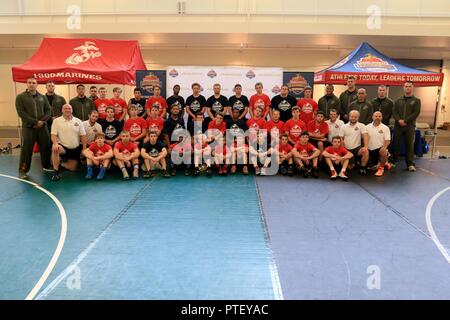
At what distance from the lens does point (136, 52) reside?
35.8 feet

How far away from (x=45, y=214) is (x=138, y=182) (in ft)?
7.13

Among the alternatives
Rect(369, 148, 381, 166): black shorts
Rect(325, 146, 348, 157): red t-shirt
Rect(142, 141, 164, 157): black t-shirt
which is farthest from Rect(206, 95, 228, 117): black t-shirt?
Rect(369, 148, 381, 166): black shorts

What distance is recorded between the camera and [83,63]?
9.99m

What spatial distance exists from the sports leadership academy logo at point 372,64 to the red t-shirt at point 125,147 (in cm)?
650

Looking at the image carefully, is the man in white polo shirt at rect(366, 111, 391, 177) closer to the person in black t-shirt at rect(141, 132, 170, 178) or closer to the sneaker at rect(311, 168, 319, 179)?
the sneaker at rect(311, 168, 319, 179)

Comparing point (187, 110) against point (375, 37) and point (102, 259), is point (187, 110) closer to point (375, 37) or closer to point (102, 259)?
point (102, 259)

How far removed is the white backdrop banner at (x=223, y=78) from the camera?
10.2 meters

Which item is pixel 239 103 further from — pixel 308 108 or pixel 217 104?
pixel 308 108

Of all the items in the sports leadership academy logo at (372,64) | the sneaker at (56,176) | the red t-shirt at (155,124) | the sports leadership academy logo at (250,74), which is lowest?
the sneaker at (56,176)

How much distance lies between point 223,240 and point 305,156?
13.5 feet

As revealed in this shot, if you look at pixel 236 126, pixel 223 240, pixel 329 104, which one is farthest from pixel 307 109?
pixel 223 240

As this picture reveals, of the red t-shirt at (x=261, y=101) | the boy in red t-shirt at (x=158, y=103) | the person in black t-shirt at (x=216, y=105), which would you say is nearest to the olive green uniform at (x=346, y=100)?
the red t-shirt at (x=261, y=101)

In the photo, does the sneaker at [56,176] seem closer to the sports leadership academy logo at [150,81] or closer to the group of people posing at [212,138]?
the group of people posing at [212,138]

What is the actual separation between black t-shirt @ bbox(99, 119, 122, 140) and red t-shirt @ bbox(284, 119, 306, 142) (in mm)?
3817
